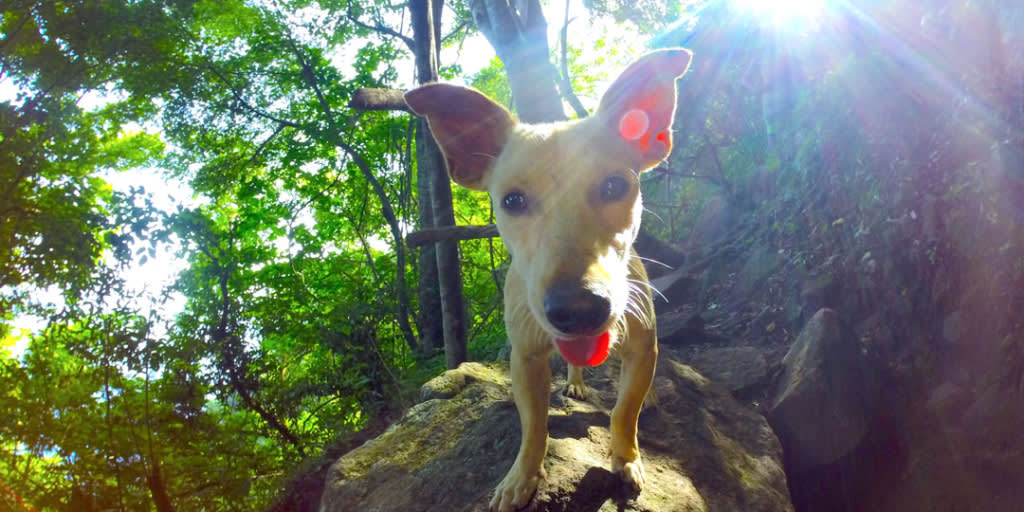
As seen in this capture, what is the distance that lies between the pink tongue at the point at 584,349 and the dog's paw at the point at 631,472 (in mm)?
936

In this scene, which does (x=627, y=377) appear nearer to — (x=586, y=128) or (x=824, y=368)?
(x=586, y=128)

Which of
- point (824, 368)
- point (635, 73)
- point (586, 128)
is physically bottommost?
point (824, 368)

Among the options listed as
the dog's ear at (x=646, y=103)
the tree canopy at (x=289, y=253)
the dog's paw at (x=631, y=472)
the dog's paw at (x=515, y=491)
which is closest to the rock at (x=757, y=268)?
the tree canopy at (x=289, y=253)

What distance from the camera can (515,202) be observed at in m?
2.44

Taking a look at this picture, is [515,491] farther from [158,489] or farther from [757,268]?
[757,268]

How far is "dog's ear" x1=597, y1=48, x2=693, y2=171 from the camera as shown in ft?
8.75

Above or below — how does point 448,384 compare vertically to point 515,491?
above

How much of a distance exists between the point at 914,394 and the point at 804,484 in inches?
57.9

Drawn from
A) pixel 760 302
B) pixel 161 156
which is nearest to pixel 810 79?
pixel 760 302

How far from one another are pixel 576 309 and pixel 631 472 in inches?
52.2

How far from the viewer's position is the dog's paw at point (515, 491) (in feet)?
7.88

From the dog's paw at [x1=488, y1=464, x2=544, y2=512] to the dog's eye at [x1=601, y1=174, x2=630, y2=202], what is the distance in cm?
137

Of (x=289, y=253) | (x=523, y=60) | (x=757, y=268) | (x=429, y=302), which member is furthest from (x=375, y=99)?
(x=289, y=253)

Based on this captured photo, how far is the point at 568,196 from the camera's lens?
2.27m
